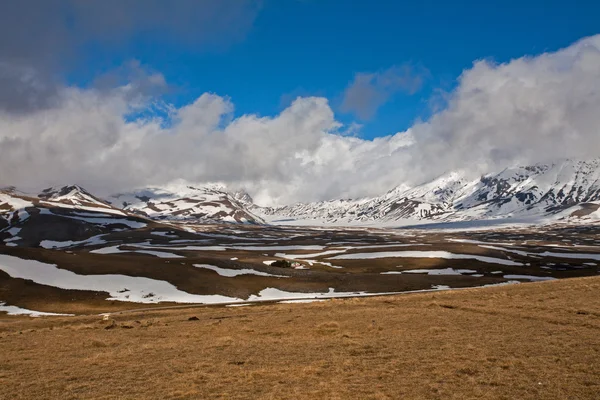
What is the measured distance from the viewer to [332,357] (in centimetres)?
2069

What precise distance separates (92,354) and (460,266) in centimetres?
11159

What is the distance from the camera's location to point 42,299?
210 feet

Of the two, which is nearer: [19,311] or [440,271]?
[19,311]

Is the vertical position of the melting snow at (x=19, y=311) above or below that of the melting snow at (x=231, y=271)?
below

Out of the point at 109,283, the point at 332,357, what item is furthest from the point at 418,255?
the point at 332,357

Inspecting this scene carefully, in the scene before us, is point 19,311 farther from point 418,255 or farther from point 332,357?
point 418,255

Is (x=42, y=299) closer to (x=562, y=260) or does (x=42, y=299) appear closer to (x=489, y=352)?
(x=489, y=352)

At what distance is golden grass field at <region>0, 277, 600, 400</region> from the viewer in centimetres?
1547

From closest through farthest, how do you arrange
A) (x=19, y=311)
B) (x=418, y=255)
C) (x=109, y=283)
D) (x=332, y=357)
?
1. (x=332, y=357)
2. (x=19, y=311)
3. (x=109, y=283)
4. (x=418, y=255)

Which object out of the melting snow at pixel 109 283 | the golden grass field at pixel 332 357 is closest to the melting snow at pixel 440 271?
the melting snow at pixel 109 283

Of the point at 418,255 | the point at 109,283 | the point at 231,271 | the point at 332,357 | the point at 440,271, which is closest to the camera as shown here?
the point at 332,357

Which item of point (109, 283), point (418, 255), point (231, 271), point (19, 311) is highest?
point (109, 283)

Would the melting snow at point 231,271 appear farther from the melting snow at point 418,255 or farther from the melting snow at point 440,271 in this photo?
the melting snow at point 418,255

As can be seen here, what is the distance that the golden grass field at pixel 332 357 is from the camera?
1547 centimetres
